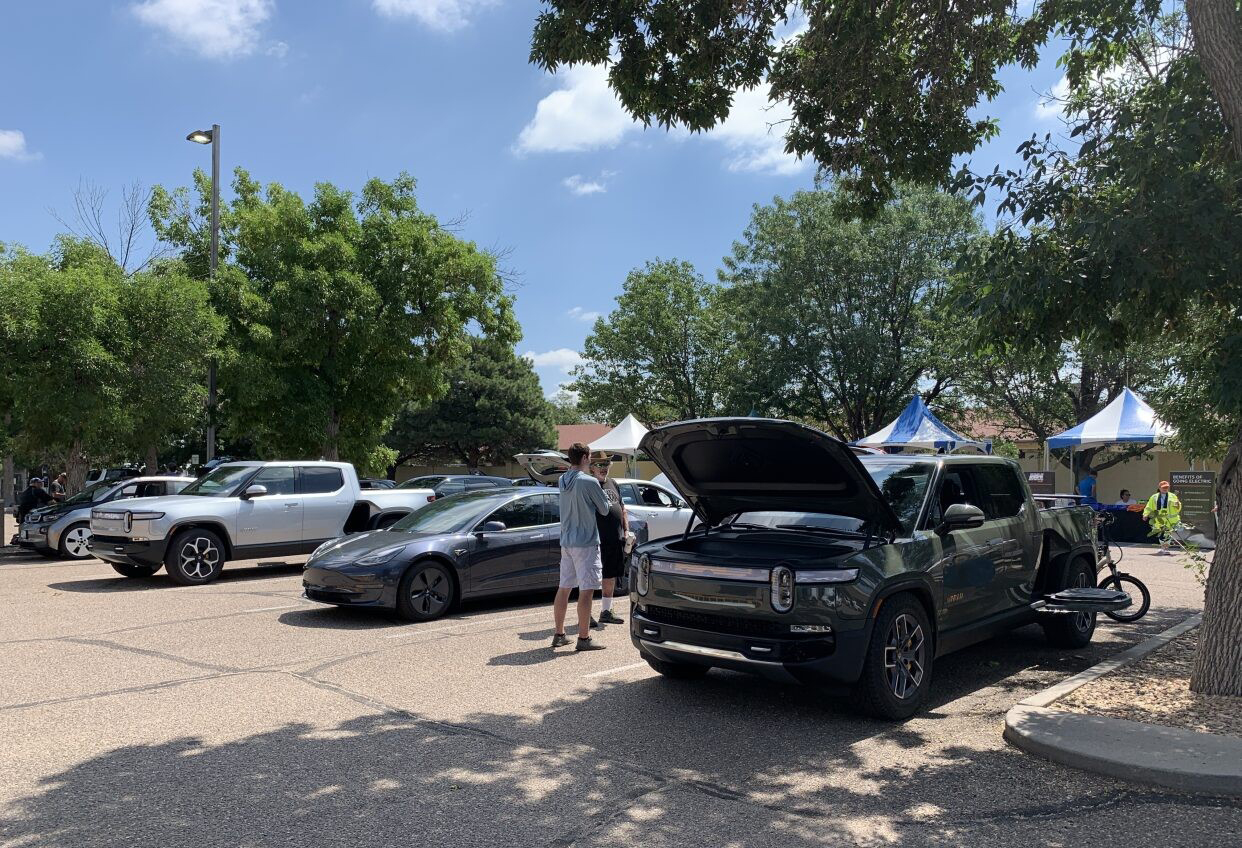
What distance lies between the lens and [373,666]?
775 centimetres

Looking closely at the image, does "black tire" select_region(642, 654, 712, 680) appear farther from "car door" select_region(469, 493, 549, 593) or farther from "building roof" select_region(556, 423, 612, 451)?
"building roof" select_region(556, 423, 612, 451)

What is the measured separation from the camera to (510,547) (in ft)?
35.0

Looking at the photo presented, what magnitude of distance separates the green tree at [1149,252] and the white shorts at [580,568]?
385 cm

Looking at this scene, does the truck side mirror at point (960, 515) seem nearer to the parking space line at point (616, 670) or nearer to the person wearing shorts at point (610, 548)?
the parking space line at point (616, 670)

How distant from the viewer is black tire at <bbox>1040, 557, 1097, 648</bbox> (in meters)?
8.27

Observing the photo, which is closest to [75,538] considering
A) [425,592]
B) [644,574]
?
[425,592]

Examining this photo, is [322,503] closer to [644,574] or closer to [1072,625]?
[644,574]

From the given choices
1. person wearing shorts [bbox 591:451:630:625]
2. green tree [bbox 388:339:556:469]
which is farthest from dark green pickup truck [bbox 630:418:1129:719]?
green tree [bbox 388:339:556:469]

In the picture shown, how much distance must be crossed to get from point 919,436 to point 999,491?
17284 millimetres

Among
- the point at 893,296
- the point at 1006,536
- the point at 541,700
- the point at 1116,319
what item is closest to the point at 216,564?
the point at 541,700

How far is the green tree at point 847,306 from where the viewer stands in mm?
33375

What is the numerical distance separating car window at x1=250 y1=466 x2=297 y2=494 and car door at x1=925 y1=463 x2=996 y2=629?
1046 cm

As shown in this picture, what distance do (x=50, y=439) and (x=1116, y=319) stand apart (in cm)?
2062

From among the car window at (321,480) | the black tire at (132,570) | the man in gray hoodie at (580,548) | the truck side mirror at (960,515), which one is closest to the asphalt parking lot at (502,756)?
the man in gray hoodie at (580,548)
